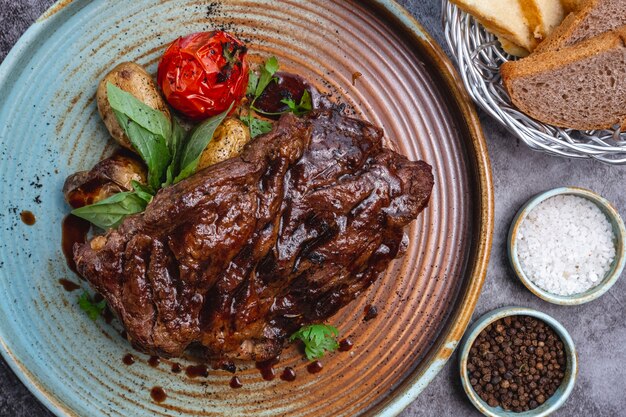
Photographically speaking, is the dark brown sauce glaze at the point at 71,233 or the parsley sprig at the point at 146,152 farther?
A: the dark brown sauce glaze at the point at 71,233

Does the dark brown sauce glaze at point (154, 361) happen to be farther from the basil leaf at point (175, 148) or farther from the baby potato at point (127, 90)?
the baby potato at point (127, 90)

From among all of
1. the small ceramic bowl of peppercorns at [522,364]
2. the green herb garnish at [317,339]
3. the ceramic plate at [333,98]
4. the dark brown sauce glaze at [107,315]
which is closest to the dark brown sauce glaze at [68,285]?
the ceramic plate at [333,98]

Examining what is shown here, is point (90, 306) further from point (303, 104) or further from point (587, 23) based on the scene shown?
point (587, 23)

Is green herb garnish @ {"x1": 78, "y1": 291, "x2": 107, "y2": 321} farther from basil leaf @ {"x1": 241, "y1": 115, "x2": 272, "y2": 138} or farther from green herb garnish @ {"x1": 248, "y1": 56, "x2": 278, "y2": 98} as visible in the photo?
green herb garnish @ {"x1": 248, "y1": 56, "x2": 278, "y2": 98}

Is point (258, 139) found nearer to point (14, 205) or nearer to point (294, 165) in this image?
point (294, 165)

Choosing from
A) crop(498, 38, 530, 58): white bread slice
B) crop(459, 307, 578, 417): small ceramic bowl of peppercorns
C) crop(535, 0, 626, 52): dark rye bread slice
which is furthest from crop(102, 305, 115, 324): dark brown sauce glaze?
crop(535, 0, 626, 52): dark rye bread slice

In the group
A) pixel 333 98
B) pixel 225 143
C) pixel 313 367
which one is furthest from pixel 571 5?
pixel 313 367
